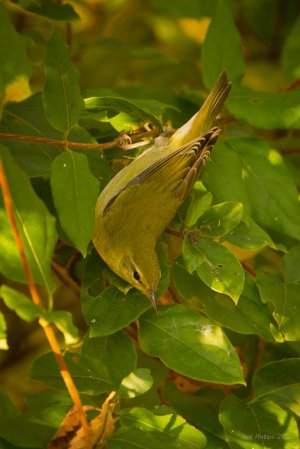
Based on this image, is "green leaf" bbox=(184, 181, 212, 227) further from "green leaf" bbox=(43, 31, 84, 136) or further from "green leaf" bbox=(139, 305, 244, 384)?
"green leaf" bbox=(43, 31, 84, 136)

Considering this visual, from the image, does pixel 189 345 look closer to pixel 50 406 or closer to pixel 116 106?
pixel 50 406

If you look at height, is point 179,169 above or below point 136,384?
above

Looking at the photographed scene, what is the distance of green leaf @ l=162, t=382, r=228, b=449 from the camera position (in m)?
2.07

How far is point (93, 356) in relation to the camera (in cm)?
196

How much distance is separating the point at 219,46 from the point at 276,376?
1172 mm

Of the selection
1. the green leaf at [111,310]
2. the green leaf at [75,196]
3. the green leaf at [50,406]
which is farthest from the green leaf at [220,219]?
the green leaf at [50,406]

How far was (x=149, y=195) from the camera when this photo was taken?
7.66 feet

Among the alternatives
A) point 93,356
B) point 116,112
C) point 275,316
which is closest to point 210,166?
point 116,112

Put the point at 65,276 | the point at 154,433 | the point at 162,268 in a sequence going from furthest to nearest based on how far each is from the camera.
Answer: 1. the point at 65,276
2. the point at 162,268
3. the point at 154,433

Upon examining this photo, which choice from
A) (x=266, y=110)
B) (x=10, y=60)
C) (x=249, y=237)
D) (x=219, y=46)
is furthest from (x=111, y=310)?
(x=219, y=46)

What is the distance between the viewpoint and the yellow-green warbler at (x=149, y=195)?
2197 mm

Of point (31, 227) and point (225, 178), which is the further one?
point (225, 178)

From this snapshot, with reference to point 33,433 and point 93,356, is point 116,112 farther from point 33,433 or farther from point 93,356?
point 33,433

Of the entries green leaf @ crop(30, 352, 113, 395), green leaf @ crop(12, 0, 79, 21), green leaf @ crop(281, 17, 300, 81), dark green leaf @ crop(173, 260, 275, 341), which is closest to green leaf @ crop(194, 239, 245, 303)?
dark green leaf @ crop(173, 260, 275, 341)
